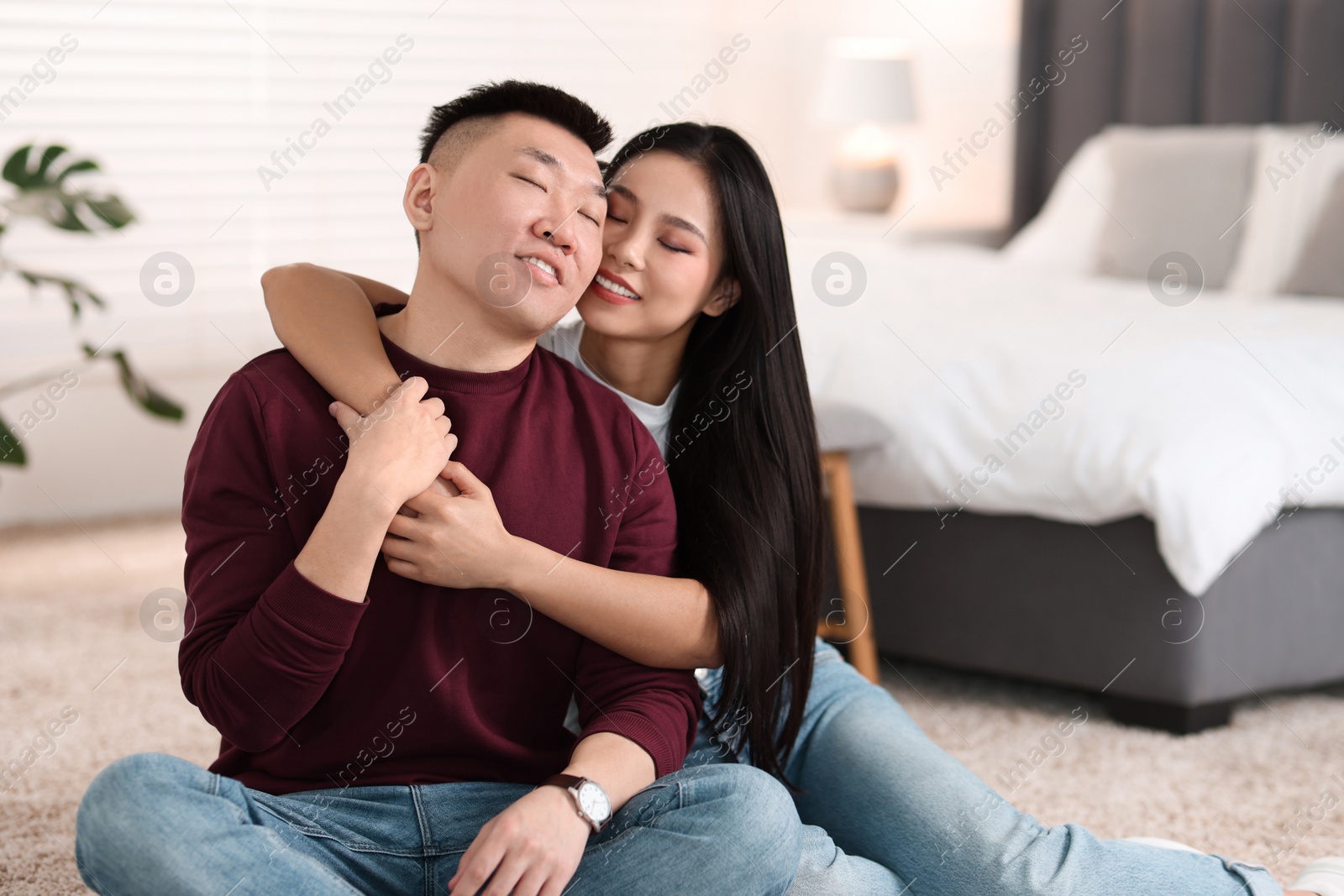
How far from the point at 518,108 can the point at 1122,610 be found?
139 centimetres

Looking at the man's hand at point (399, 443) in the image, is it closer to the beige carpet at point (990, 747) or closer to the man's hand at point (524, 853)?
the man's hand at point (524, 853)

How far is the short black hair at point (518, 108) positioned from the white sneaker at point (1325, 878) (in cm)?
108

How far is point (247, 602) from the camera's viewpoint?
1.04 m

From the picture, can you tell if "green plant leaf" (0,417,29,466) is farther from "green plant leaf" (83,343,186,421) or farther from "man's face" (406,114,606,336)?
"man's face" (406,114,606,336)

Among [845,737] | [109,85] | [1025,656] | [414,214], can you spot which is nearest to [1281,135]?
[1025,656]

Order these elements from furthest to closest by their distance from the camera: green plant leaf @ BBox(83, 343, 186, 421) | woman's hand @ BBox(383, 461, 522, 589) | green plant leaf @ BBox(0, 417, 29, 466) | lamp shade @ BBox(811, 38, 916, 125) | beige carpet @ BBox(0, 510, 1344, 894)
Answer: lamp shade @ BBox(811, 38, 916, 125)
green plant leaf @ BBox(83, 343, 186, 421)
green plant leaf @ BBox(0, 417, 29, 466)
beige carpet @ BBox(0, 510, 1344, 894)
woman's hand @ BBox(383, 461, 522, 589)

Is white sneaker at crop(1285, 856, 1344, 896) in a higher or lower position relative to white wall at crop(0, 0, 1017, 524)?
lower

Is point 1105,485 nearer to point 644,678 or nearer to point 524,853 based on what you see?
point 644,678

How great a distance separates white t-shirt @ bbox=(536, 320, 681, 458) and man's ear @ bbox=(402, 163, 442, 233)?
0.74 feet

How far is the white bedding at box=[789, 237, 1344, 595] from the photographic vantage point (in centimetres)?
196

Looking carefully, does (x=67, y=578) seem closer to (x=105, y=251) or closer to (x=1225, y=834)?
(x=105, y=251)

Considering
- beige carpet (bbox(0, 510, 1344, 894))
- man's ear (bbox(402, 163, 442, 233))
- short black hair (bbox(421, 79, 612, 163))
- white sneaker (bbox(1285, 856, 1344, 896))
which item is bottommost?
beige carpet (bbox(0, 510, 1344, 894))

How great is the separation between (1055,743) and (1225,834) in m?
0.36

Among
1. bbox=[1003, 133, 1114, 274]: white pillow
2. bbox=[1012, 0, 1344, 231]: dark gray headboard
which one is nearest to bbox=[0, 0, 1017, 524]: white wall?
bbox=[1012, 0, 1344, 231]: dark gray headboard
